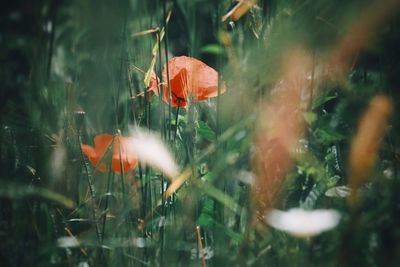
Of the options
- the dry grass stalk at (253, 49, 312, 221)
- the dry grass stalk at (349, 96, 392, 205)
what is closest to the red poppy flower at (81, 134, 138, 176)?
the dry grass stalk at (253, 49, 312, 221)

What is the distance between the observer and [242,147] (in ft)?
1.96

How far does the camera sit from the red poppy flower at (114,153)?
2.32ft

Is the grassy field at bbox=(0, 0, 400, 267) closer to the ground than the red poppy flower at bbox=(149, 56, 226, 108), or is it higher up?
closer to the ground

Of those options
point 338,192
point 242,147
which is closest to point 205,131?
point 242,147

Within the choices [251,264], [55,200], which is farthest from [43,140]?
[251,264]

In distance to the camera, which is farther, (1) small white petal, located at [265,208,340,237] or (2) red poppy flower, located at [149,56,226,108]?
(2) red poppy flower, located at [149,56,226,108]

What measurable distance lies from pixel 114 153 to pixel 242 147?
0.22 metres

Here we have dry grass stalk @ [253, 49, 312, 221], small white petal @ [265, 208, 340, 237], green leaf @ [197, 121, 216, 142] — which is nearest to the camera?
small white petal @ [265, 208, 340, 237]

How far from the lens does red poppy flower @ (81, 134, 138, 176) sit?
708mm

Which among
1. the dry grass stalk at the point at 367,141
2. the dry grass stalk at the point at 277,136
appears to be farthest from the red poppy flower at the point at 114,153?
the dry grass stalk at the point at 367,141

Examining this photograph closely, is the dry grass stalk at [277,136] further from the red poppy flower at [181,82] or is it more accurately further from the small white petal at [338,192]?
the red poppy flower at [181,82]

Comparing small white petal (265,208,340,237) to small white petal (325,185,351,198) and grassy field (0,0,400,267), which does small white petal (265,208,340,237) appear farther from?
small white petal (325,185,351,198)

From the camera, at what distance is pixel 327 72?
573 millimetres

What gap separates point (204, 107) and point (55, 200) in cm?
27
